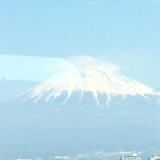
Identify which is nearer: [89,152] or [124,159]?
[124,159]

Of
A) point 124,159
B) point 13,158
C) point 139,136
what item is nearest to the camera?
point 124,159

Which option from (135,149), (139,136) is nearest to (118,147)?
(135,149)

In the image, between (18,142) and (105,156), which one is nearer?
(105,156)

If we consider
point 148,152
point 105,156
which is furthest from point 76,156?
point 148,152

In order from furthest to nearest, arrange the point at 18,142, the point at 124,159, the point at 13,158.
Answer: the point at 18,142 < the point at 13,158 < the point at 124,159

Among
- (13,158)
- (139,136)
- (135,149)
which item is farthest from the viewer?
(139,136)

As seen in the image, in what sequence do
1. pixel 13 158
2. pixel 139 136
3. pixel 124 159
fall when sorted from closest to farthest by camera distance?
pixel 124 159 → pixel 13 158 → pixel 139 136

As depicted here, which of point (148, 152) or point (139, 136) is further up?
point (139, 136)

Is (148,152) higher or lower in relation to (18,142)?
lower

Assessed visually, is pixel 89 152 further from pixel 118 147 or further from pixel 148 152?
pixel 148 152

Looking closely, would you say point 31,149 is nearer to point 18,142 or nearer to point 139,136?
point 18,142
